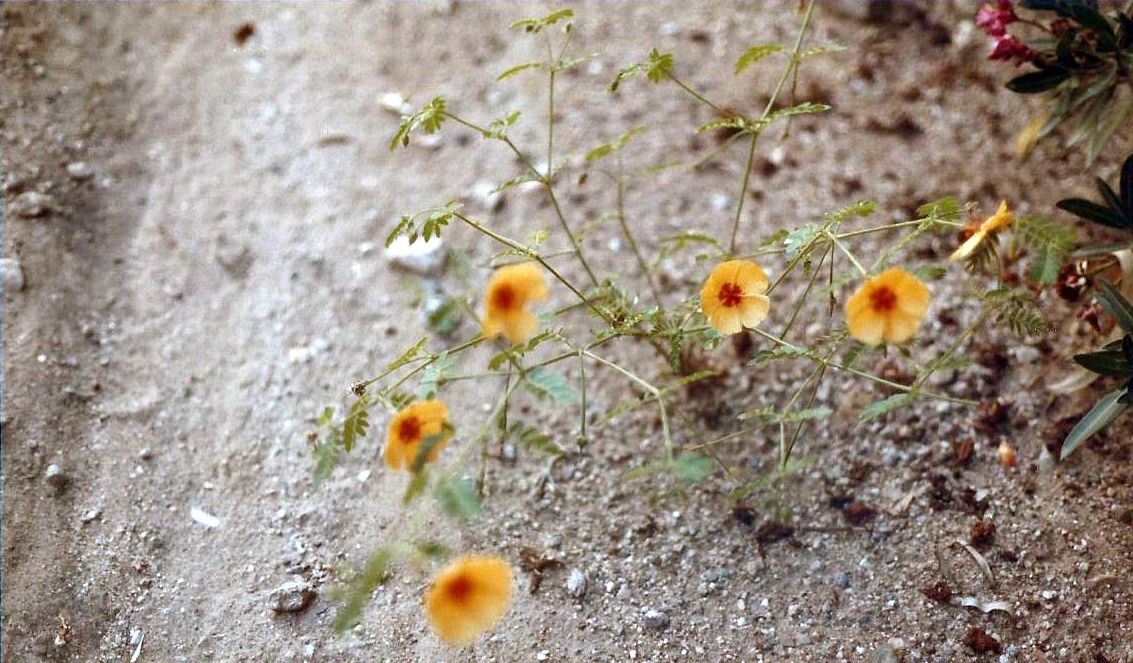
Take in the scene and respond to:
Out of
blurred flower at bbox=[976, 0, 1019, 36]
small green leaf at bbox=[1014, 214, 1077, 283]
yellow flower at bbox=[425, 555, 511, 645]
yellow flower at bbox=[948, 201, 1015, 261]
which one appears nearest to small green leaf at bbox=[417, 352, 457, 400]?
yellow flower at bbox=[425, 555, 511, 645]

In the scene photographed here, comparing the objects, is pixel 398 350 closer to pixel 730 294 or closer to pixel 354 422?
pixel 354 422

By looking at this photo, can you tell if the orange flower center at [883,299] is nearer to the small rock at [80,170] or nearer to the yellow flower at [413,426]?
the yellow flower at [413,426]

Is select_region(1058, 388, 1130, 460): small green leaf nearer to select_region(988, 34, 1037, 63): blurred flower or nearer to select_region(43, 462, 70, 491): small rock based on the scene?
select_region(988, 34, 1037, 63): blurred flower

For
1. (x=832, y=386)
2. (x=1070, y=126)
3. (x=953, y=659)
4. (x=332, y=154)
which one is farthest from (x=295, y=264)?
(x=1070, y=126)

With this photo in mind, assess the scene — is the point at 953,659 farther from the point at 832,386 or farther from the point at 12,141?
the point at 12,141

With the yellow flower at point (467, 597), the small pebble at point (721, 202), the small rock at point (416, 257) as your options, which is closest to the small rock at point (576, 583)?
the yellow flower at point (467, 597)
